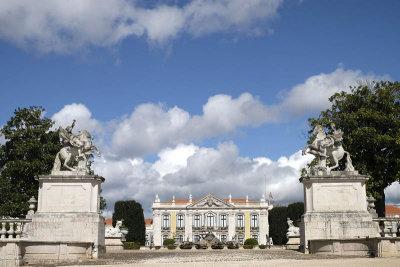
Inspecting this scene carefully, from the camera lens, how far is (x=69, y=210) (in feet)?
64.1

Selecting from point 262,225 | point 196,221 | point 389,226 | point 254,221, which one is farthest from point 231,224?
point 389,226

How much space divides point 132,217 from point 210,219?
4183cm

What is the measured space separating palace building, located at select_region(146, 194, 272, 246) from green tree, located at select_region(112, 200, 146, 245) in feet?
124

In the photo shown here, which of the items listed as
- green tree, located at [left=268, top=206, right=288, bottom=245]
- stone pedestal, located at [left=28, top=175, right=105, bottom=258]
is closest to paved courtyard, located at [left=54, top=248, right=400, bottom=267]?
stone pedestal, located at [left=28, top=175, right=105, bottom=258]

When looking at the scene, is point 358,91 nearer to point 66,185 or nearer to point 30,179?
point 66,185

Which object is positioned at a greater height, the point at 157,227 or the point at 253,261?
the point at 253,261

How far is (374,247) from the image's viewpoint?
16812 millimetres

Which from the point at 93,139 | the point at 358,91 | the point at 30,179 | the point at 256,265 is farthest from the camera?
the point at 30,179

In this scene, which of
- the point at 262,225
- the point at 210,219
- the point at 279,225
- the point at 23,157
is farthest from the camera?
the point at 210,219

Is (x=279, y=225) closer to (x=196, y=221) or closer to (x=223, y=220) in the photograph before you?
(x=223, y=220)

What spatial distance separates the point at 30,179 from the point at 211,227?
7073cm

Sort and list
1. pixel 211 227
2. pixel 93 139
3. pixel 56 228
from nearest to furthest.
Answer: pixel 56 228 < pixel 93 139 < pixel 211 227

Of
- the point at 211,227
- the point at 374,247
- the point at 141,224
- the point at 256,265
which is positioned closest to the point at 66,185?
the point at 256,265

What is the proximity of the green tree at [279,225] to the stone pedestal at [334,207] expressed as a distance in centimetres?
5121
